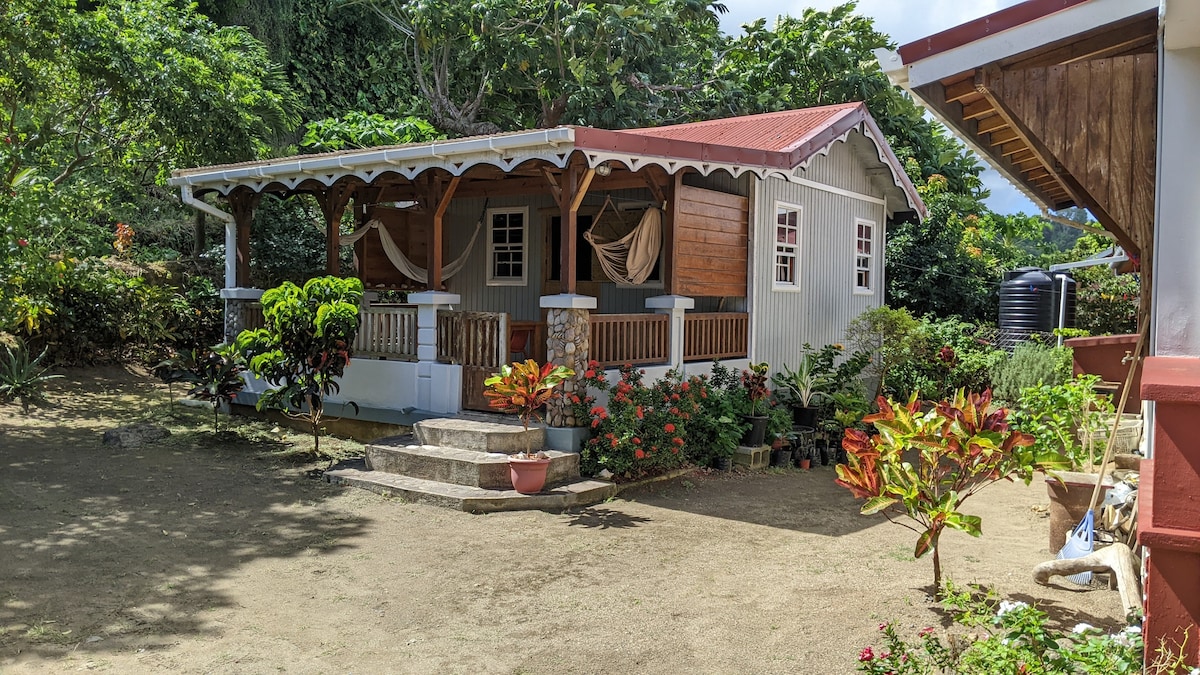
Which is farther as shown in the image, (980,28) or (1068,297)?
(1068,297)

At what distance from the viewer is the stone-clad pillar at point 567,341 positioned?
8.77 meters

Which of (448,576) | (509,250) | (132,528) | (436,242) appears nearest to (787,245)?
(509,250)

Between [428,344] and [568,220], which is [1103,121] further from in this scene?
[428,344]

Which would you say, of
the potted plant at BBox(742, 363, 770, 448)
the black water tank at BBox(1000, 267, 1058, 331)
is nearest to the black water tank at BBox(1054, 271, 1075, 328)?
the black water tank at BBox(1000, 267, 1058, 331)

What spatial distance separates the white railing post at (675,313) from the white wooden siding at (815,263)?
4.91ft

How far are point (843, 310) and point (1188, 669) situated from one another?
10330 mm

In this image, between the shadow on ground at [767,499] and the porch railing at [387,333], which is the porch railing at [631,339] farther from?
the porch railing at [387,333]

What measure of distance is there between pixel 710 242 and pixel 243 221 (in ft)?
19.8

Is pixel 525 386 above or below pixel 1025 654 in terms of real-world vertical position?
above

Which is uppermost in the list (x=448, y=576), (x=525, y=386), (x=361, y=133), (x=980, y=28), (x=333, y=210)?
(x=361, y=133)

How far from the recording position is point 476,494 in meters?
7.80

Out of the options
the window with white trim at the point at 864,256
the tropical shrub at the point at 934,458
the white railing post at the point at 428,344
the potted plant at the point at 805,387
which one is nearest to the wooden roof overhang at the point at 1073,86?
the tropical shrub at the point at 934,458

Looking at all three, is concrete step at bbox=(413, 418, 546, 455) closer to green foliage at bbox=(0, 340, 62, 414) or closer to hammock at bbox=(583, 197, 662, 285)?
hammock at bbox=(583, 197, 662, 285)

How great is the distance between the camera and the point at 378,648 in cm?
459
